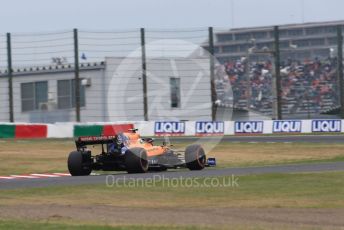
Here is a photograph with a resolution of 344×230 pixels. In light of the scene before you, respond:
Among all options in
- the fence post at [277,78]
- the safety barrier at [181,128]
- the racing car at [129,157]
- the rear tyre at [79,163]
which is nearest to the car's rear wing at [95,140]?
the racing car at [129,157]

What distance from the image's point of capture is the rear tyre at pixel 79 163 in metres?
21.9

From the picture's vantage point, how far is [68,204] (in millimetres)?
14773

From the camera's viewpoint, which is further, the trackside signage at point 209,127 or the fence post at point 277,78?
the fence post at point 277,78

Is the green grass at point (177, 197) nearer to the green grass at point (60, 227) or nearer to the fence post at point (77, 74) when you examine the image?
the green grass at point (60, 227)

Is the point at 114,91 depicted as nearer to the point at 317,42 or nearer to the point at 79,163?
the point at 79,163

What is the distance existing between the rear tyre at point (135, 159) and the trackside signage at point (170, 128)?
2266cm

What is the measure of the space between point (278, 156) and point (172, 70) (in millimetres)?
11519

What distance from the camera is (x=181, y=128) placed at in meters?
44.7

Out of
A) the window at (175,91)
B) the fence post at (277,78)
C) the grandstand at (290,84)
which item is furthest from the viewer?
the grandstand at (290,84)

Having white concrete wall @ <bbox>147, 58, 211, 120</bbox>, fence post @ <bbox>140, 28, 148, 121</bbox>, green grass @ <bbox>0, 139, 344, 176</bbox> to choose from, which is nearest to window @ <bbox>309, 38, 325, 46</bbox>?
white concrete wall @ <bbox>147, 58, 211, 120</bbox>

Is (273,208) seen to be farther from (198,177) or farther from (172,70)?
(172,70)

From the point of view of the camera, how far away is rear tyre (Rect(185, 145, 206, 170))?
72.8ft

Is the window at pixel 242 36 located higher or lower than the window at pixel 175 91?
higher

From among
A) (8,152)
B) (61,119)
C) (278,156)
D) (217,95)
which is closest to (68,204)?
(278,156)
